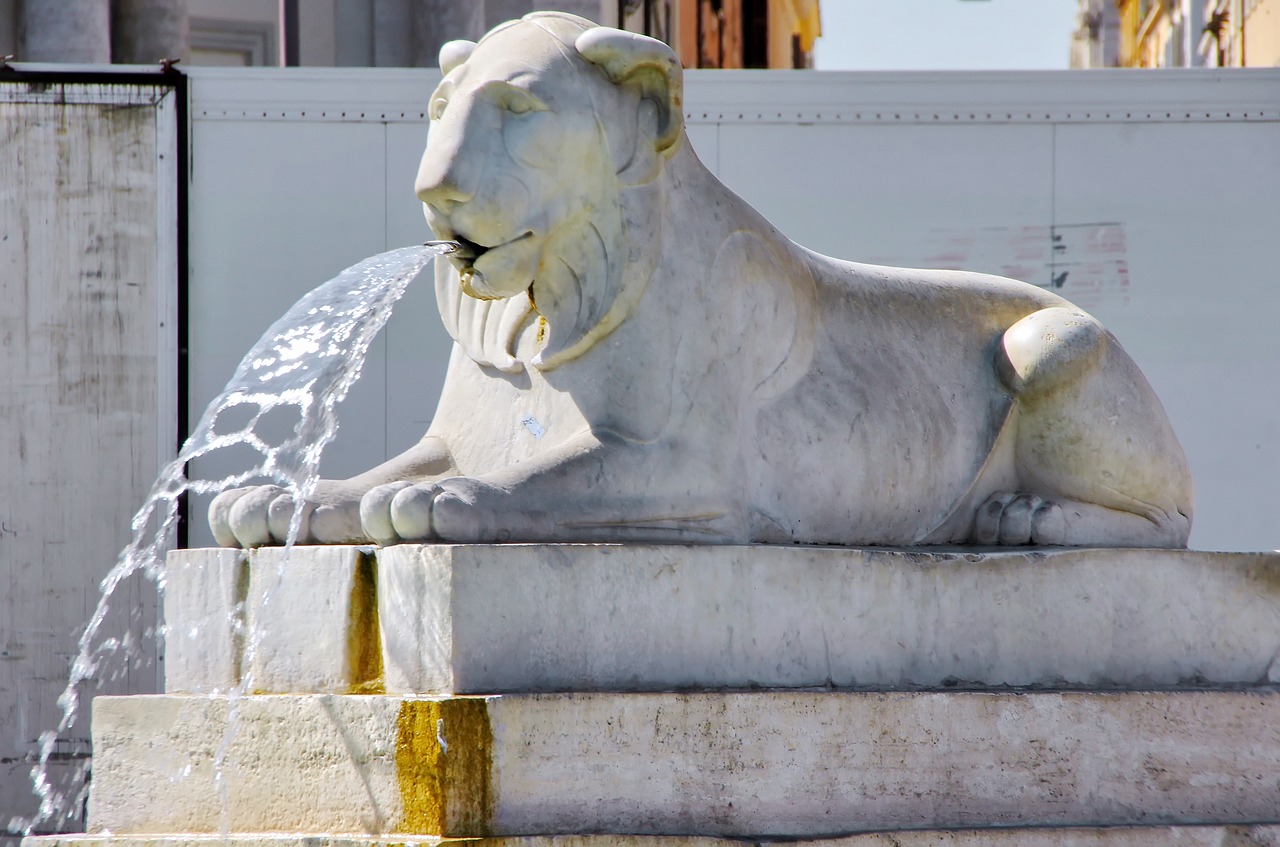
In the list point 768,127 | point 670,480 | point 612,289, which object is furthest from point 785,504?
point 768,127

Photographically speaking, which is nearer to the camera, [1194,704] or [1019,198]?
[1194,704]

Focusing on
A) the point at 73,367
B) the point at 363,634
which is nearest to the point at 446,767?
the point at 363,634

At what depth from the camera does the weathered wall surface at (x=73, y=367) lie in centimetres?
693

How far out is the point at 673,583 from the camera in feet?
12.8

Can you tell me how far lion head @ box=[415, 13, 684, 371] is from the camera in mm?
3928

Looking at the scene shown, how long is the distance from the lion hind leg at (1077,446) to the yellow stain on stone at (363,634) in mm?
1706

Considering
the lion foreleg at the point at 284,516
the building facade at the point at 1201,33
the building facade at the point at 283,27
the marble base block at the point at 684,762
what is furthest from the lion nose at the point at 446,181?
the building facade at the point at 1201,33

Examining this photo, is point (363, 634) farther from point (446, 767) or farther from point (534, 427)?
point (534, 427)

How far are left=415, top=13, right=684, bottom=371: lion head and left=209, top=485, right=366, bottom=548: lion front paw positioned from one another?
0.57 meters

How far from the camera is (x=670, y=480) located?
4016mm

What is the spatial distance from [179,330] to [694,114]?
7.27 ft

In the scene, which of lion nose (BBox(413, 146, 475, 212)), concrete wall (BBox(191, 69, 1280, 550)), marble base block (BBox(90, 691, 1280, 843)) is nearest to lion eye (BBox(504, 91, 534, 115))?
lion nose (BBox(413, 146, 475, 212))

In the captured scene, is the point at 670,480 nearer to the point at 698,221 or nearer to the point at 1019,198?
the point at 698,221

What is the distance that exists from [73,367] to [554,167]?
3663 mm
